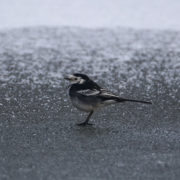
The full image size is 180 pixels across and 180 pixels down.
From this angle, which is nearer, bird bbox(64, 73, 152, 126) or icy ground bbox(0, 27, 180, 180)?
icy ground bbox(0, 27, 180, 180)

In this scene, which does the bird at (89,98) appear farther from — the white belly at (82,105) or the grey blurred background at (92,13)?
the grey blurred background at (92,13)

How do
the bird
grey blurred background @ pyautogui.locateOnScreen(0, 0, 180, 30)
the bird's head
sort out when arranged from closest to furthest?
the bird
the bird's head
grey blurred background @ pyautogui.locateOnScreen(0, 0, 180, 30)

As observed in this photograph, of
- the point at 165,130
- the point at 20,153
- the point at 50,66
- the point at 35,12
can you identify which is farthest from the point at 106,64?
the point at 35,12

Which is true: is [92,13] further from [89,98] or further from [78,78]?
[89,98]

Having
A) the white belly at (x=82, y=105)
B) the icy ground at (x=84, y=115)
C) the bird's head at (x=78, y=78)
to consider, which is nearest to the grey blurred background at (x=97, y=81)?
the icy ground at (x=84, y=115)

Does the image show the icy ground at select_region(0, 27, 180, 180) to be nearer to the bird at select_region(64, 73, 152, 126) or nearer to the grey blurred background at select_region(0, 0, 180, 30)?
the bird at select_region(64, 73, 152, 126)

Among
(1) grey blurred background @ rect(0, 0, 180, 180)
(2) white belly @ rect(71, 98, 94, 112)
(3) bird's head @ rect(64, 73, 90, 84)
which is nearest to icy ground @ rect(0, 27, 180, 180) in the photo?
(1) grey blurred background @ rect(0, 0, 180, 180)

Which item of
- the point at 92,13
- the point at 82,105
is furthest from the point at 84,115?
the point at 92,13

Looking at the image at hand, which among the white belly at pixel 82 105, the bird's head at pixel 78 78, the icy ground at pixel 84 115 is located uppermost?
the bird's head at pixel 78 78

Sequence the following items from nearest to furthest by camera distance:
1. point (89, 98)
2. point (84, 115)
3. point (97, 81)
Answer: point (89, 98) → point (84, 115) → point (97, 81)
